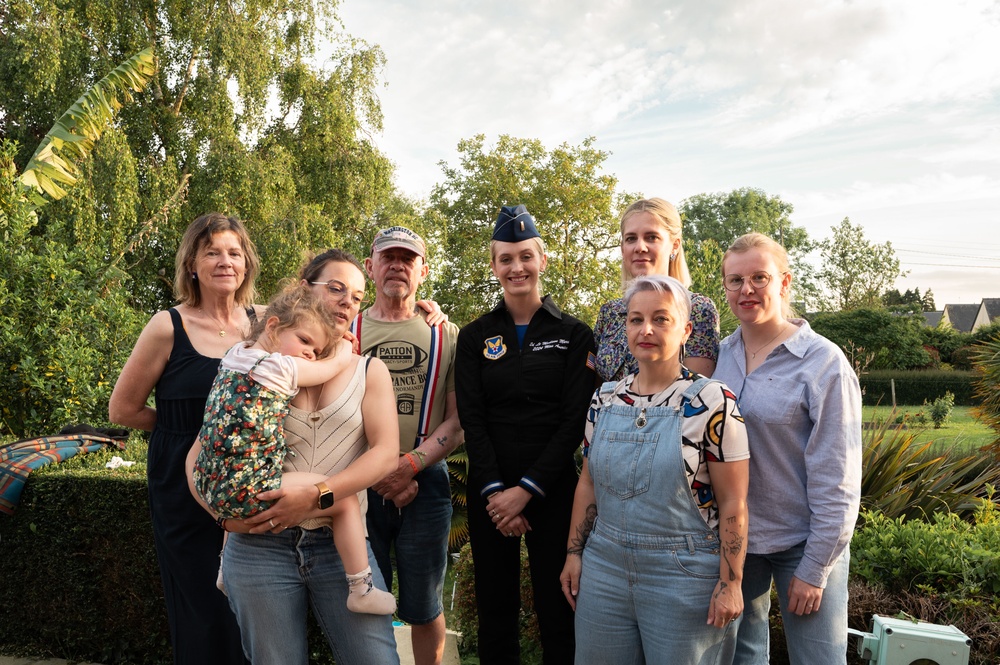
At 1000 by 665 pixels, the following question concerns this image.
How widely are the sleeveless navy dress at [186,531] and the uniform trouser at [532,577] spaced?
1.09m

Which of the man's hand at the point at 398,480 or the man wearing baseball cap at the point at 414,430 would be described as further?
the man wearing baseball cap at the point at 414,430

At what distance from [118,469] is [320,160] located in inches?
674

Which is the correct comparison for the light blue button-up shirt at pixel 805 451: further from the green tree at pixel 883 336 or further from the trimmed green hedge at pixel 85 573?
the green tree at pixel 883 336

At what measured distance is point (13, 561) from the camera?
183 inches

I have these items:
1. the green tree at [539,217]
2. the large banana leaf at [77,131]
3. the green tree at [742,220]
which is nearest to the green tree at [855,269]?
the green tree at [742,220]

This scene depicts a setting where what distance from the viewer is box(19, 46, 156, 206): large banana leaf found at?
12.6m

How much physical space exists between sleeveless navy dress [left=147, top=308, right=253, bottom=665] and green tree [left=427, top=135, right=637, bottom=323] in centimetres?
2355

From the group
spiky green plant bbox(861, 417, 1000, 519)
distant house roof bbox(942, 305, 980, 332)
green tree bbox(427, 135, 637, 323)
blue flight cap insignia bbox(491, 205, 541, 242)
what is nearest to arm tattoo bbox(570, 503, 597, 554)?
blue flight cap insignia bbox(491, 205, 541, 242)

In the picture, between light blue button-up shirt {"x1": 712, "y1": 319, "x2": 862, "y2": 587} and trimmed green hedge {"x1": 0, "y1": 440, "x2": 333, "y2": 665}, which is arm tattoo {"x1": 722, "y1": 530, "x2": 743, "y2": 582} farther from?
trimmed green hedge {"x1": 0, "y1": 440, "x2": 333, "y2": 665}

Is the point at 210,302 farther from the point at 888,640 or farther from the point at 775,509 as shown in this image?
the point at 888,640

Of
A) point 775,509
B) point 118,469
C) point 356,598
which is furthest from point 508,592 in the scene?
point 118,469

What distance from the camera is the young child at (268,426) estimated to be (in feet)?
7.55

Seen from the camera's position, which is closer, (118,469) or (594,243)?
(118,469)

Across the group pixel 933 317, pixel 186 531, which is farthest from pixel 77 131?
pixel 933 317
